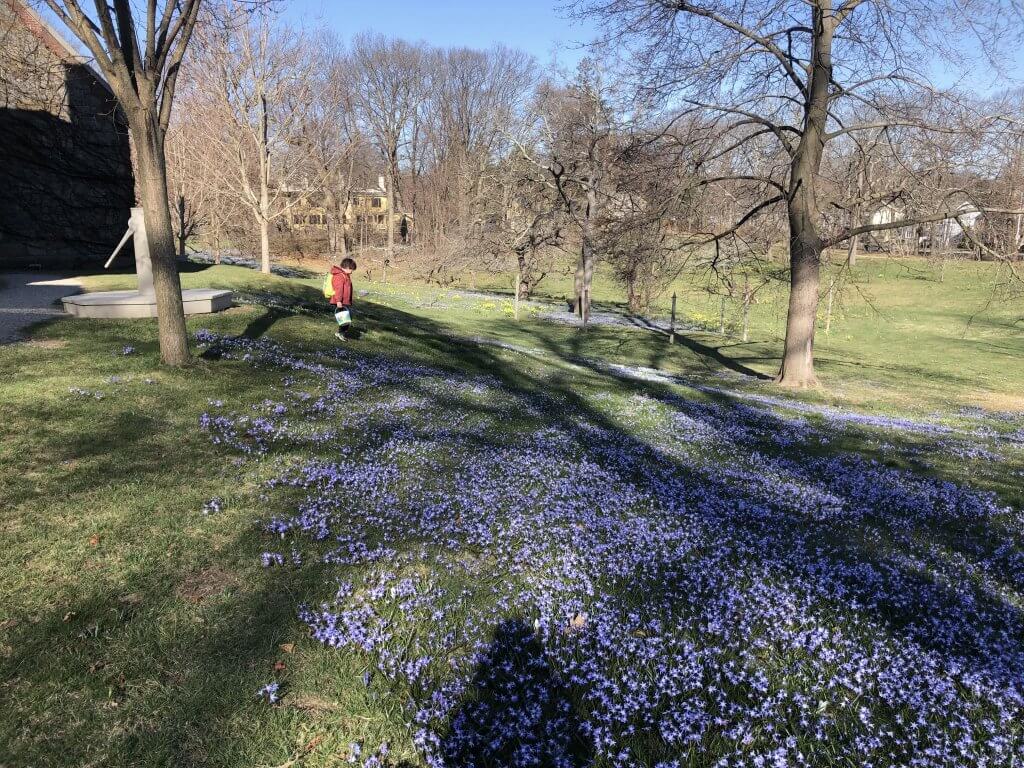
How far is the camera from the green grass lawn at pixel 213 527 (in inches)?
127

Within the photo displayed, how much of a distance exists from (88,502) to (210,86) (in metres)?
29.4

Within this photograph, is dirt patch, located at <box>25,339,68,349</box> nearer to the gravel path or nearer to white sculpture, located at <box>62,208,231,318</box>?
the gravel path

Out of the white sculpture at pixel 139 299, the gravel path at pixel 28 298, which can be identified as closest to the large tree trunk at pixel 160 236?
the white sculpture at pixel 139 299

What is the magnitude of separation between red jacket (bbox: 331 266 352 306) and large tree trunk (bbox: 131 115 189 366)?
12.7 ft

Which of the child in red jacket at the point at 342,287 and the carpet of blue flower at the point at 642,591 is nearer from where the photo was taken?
the carpet of blue flower at the point at 642,591

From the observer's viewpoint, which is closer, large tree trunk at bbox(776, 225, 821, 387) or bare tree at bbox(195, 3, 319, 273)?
large tree trunk at bbox(776, 225, 821, 387)

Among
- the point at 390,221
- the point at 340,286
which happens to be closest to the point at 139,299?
the point at 340,286

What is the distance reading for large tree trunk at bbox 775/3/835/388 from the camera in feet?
47.3

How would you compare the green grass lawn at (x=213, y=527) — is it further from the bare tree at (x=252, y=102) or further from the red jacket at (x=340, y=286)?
Result: the bare tree at (x=252, y=102)

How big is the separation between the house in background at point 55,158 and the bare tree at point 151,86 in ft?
39.8

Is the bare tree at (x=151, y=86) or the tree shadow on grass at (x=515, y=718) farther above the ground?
the bare tree at (x=151, y=86)

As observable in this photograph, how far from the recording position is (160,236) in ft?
28.2

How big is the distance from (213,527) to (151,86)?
6870mm

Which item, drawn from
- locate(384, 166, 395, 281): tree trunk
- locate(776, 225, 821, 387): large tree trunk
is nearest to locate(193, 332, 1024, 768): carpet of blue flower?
locate(776, 225, 821, 387): large tree trunk
